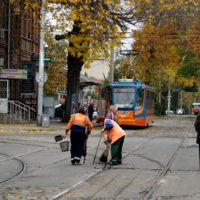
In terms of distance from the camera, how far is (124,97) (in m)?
25.0

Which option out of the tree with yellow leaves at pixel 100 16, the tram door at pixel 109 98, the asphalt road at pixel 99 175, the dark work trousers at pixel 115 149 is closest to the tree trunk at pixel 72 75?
the tree with yellow leaves at pixel 100 16

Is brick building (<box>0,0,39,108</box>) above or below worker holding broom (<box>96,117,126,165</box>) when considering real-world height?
above

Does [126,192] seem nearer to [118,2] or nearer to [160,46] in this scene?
[118,2]

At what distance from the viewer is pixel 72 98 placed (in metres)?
27.6

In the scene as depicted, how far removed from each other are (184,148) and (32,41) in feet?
68.4

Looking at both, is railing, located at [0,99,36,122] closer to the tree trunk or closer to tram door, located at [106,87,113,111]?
the tree trunk

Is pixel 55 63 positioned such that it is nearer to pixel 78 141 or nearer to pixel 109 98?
pixel 109 98

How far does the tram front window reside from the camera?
2475 cm

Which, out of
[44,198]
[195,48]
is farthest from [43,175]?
[195,48]

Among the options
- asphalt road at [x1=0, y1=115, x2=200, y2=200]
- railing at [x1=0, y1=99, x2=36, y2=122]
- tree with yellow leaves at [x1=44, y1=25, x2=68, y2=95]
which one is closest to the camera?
asphalt road at [x1=0, y1=115, x2=200, y2=200]

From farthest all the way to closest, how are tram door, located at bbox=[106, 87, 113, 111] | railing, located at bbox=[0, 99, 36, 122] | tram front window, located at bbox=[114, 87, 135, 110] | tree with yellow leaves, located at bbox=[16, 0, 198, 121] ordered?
1. railing, located at bbox=[0, 99, 36, 122]
2. tram door, located at bbox=[106, 87, 113, 111]
3. tram front window, located at bbox=[114, 87, 135, 110]
4. tree with yellow leaves, located at bbox=[16, 0, 198, 121]

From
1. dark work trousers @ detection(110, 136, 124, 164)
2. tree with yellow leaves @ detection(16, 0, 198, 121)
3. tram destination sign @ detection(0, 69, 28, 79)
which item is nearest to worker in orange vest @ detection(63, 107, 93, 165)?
dark work trousers @ detection(110, 136, 124, 164)

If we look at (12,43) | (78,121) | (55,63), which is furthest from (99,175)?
(55,63)

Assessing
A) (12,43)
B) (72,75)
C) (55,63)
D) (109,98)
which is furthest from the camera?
(55,63)
